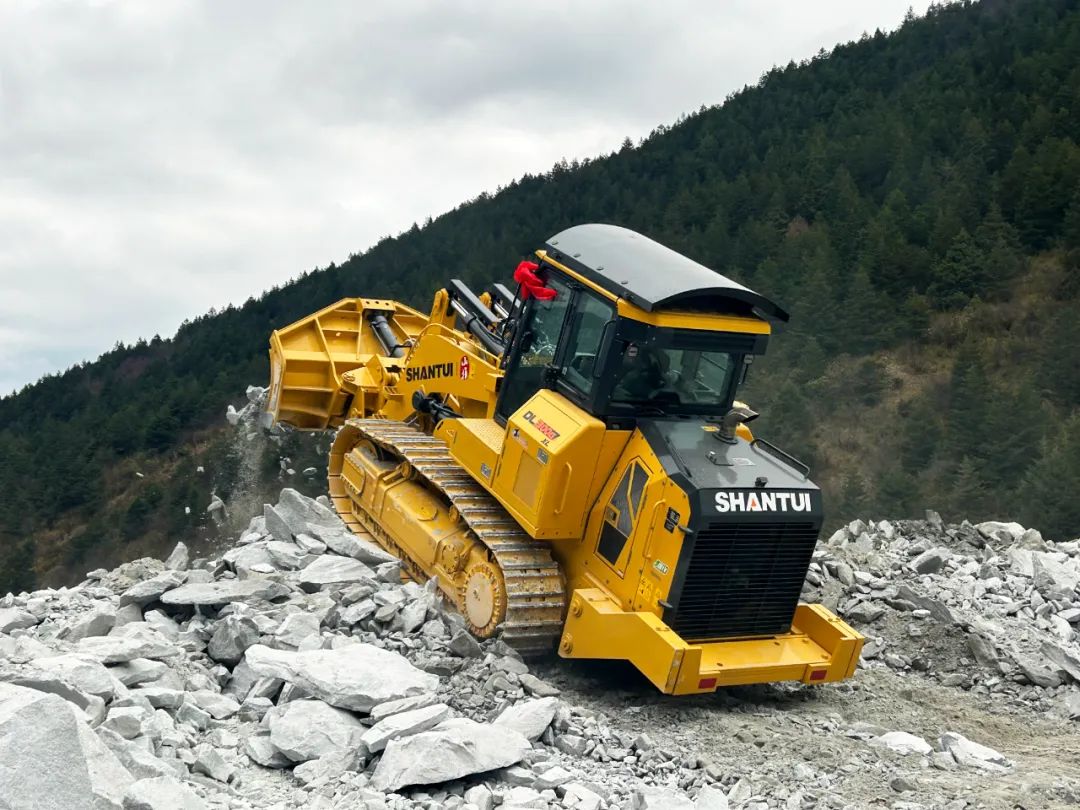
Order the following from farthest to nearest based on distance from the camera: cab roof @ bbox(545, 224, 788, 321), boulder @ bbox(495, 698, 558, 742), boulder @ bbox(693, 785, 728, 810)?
1. cab roof @ bbox(545, 224, 788, 321)
2. boulder @ bbox(495, 698, 558, 742)
3. boulder @ bbox(693, 785, 728, 810)

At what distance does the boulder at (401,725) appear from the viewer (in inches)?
242

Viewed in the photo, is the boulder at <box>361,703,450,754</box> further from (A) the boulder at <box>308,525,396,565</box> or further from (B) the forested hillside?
(B) the forested hillside

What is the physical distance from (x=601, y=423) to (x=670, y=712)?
209cm

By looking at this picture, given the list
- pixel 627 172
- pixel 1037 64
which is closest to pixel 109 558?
pixel 627 172

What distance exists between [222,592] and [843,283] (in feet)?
113

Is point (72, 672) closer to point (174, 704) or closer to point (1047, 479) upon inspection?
point (174, 704)

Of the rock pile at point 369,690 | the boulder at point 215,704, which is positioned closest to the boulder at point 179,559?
the rock pile at point 369,690

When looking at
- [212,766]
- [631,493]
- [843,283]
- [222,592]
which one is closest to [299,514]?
[222,592]

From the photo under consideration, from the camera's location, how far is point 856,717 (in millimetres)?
8453

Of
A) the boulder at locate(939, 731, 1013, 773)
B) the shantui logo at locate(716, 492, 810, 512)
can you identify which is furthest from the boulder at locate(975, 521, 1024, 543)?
the shantui logo at locate(716, 492, 810, 512)

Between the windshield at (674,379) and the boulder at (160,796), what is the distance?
14.2 feet

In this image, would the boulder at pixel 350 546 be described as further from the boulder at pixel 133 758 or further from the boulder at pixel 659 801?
the boulder at pixel 133 758

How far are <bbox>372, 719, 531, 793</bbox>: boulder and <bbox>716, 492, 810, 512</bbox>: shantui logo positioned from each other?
7.83 ft

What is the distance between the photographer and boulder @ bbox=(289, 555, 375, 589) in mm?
9102
